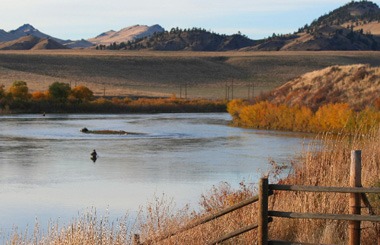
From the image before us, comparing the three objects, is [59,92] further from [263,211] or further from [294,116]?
[263,211]

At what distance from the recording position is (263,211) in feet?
28.9

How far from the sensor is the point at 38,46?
190 metres

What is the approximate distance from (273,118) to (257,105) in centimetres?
197

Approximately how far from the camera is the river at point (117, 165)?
1709 cm

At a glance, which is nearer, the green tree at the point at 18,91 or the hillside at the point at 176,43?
the green tree at the point at 18,91

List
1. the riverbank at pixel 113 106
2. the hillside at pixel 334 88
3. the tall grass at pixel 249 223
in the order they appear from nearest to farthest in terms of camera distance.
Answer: the tall grass at pixel 249 223, the hillside at pixel 334 88, the riverbank at pixel 113 106

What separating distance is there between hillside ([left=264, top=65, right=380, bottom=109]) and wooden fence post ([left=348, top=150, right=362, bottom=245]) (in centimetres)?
3076

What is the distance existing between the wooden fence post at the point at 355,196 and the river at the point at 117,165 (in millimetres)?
5442

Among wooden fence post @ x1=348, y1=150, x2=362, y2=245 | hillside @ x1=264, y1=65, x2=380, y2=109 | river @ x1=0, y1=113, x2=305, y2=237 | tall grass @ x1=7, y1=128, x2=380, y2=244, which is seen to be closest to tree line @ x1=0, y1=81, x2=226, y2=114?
hillside @ x1=264, y1=65, x2=380, y2=109

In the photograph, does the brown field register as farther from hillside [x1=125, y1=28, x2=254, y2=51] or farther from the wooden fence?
the wooden fence

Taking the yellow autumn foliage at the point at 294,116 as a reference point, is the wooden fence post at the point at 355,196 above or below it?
above

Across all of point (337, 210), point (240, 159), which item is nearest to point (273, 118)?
point (240, 159)

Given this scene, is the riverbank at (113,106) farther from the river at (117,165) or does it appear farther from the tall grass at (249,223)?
the tall grass at (249,223)

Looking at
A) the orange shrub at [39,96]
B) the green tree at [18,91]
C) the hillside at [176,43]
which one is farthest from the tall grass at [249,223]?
the hillside at [176,43]
